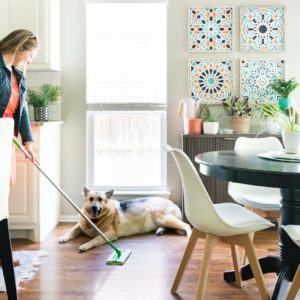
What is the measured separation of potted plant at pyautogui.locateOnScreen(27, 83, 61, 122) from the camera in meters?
4.05

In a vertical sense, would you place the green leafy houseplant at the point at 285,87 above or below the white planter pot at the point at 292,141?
above

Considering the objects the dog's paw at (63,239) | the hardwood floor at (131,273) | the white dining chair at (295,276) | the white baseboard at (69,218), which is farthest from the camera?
the white baseboard at (69,218)

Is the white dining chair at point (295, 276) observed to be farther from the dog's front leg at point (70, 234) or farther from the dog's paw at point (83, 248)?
the dog's front leg at point (70, 234)

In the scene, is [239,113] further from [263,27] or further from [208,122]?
[263,27]

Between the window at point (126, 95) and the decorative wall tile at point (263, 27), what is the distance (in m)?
0.82

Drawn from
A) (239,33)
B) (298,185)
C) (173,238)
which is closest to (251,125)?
(239,33)

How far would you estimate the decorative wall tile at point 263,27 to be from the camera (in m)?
4.34

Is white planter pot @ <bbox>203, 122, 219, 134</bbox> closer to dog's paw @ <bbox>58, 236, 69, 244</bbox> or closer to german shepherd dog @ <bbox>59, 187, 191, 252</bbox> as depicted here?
german shepherd dog @ <bbox>59, 187, 191, 252</bbox>

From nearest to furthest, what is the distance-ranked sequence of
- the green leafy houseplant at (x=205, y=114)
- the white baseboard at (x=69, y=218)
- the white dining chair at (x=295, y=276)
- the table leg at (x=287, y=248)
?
the white dining chair at (x=295, y=276)
the table leg at (x=287, y=248)
the green leafy houseplant at (x=205, y=114)
the white baseboard at (x=69, y=218)

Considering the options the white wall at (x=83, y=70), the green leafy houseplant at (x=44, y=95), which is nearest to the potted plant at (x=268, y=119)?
the white wall at (x=83, y=70)

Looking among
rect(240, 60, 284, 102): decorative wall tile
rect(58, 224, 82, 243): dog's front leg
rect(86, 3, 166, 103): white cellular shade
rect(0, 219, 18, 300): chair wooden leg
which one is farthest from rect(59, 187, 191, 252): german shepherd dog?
rect(240, 60, 284, 102): decorative wall tile

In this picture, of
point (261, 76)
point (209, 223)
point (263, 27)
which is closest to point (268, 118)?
point (261, 76)

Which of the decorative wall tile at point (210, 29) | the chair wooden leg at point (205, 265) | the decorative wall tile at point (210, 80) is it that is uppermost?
the decorative wall tile at point (210, 29)

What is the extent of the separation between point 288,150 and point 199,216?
2.26 feet
